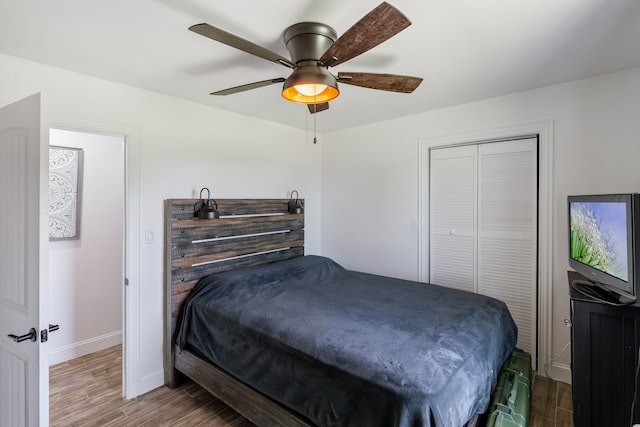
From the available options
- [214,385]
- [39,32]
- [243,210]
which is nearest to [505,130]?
[243,210]

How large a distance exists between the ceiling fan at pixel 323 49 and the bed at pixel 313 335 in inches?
55.2

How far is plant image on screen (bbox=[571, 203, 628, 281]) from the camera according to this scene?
1.63 metres

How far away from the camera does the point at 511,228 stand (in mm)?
2801

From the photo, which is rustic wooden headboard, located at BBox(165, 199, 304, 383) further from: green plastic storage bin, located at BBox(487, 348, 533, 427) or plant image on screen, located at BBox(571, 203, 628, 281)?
plant image on screen, located at BBox(571, 203, 628, 281)

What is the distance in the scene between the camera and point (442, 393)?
135 centimetres

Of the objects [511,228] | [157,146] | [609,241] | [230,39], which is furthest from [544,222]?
[157,146]

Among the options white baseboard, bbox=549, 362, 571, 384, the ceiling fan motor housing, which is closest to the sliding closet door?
white baseboard, bbox=549, 362, 571, 384

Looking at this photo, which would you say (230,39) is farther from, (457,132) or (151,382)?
(151,382)

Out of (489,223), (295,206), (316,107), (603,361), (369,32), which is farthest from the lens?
(295,206)

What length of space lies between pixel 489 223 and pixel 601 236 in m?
1.10

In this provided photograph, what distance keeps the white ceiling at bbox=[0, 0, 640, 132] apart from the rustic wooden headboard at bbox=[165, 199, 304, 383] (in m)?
1.11

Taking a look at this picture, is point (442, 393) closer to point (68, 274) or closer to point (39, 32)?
point (39, 32)

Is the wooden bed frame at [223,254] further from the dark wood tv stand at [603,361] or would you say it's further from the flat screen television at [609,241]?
the flat screen television at [609,241]

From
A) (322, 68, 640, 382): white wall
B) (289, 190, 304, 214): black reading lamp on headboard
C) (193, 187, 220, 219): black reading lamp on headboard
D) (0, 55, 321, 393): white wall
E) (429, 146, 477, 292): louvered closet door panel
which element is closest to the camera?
(0, 55, 321, 393): white wall
